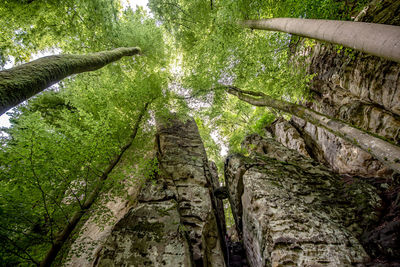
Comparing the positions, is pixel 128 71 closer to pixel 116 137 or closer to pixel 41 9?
pixel 41 9

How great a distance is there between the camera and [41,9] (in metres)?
6.15

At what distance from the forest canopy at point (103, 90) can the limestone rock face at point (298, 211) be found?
4.42 metres

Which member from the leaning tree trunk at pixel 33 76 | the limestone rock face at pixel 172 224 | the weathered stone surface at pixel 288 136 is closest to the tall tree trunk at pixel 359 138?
the limestone rock face at pixel 172 224

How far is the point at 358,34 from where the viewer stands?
10.6ft

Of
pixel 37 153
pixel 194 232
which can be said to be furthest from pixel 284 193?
pixel 37 153

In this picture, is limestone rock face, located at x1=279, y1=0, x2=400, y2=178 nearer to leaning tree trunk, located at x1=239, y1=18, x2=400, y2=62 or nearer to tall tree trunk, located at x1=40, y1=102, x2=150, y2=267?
leaning tree trunk, located at x1=239, y1=18, x2=400, y2=62

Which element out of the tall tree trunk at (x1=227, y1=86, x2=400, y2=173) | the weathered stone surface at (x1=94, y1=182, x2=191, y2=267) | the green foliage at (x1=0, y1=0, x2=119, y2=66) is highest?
the green foliage at (x1=0, y1=0, x2=119, y2=66)

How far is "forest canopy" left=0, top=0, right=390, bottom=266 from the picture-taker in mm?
3719

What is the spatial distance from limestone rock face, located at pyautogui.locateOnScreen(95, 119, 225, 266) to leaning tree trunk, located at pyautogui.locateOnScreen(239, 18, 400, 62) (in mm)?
6853

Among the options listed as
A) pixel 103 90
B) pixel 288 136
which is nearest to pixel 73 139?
pixel 103 90

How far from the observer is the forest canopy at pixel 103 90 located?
12.2 feet

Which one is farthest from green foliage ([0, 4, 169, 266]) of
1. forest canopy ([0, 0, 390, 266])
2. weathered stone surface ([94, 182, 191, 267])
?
weathered stone surface ([94, 182, 191, 267])

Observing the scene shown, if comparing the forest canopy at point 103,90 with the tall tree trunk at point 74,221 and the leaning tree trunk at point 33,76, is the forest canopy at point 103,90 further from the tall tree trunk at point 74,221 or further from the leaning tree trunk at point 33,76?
the leaning tree trunk at point 33,76

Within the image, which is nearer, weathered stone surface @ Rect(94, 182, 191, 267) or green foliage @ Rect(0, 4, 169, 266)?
green foliage @ Rect(0, 4, 169, 266)
